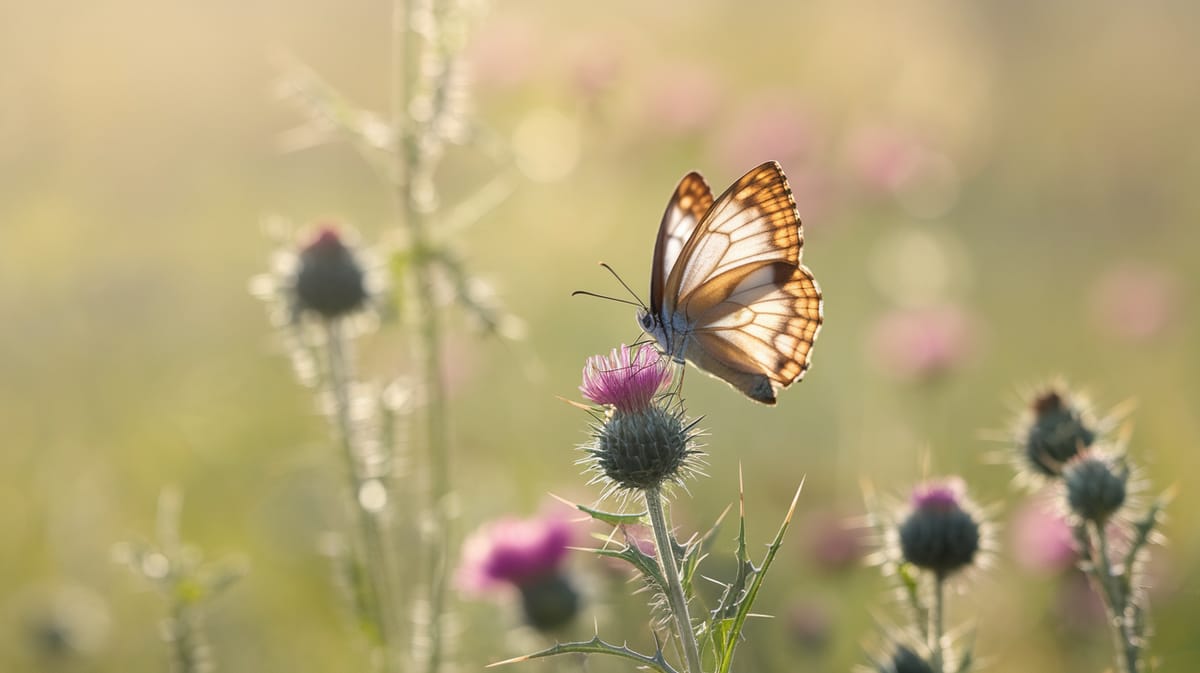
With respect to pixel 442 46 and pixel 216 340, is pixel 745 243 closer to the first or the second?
pixel 442 46

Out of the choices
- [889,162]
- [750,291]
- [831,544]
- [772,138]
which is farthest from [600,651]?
[772,138]

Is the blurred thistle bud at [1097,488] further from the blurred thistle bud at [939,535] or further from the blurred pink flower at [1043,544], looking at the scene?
the blurred pink flower at [1043,544]

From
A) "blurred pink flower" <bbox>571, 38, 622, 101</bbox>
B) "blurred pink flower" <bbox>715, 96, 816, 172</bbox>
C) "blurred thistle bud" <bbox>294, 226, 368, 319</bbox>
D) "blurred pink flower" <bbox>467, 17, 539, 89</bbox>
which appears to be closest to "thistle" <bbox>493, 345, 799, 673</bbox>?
"blurred thistle bud" <bbox>294, 226, 368, 319</bbox>

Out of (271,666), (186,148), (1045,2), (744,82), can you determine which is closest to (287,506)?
(271,666)

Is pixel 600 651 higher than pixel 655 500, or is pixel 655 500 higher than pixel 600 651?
pixel 655 500

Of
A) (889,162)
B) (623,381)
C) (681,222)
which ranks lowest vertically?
(623,381)

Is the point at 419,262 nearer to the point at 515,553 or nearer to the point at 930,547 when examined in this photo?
the point at 515,553
